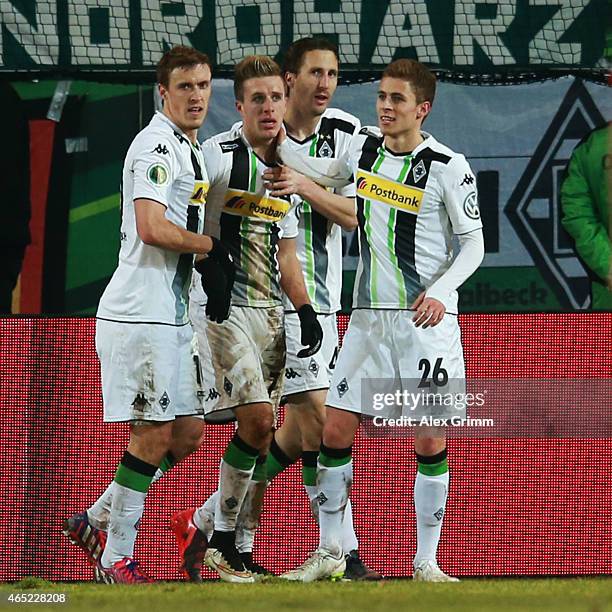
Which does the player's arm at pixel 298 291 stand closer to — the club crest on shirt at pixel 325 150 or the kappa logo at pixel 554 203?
the club crest on shirt at pixel 325 150

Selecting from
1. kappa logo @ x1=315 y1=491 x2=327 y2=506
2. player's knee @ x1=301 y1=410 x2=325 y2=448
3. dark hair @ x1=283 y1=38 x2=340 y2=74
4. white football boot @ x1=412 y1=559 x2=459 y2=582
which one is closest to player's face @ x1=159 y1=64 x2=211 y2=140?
dark hair @ x1=283 y1=38 x2=340 y2=74

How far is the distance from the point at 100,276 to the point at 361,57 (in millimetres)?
1688

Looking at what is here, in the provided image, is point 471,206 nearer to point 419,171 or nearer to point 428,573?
point 419,171

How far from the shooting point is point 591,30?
7641mm

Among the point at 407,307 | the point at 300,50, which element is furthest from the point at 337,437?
the point at 300,50

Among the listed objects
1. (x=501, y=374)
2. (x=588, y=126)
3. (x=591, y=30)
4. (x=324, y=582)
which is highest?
(x=591, y=30)

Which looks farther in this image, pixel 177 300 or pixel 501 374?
pixel 501 374

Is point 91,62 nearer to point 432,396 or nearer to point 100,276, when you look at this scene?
point 100,276

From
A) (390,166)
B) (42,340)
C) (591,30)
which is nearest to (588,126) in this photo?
(591,30)

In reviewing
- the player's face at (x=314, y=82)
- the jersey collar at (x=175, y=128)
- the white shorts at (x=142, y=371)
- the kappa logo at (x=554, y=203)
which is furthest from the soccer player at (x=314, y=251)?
the kappa logo at (x=554, y=203)

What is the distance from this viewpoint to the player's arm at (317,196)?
707 centimetres

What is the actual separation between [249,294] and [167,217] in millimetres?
541

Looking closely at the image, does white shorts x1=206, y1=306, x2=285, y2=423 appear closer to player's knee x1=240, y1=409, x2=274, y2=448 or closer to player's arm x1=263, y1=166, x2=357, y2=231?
player's knee x1=240, y1=409, x2=274, y2=448

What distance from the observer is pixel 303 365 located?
23.8 ft
